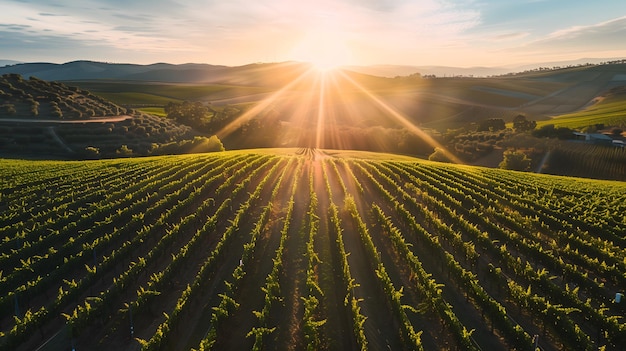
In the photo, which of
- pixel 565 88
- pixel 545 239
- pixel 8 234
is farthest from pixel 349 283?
pixel 565 88

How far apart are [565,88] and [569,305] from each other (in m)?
215

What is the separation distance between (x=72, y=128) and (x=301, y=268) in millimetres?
71087

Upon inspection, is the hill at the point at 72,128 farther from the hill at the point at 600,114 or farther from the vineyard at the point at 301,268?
the hill at the point at 600,114

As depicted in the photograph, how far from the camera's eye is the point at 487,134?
92.5 m

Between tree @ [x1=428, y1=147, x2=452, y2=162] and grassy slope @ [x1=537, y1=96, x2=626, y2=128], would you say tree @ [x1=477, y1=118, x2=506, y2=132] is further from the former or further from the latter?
tree @ [x1=428, y1=147, x2=452, y2=162]

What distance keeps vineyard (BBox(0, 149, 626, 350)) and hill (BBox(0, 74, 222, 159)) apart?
3267 centimetres

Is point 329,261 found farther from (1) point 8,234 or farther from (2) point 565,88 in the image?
(2) point 565,88

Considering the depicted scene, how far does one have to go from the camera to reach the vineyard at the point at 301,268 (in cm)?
1650

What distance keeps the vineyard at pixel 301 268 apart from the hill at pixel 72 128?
32.7 m

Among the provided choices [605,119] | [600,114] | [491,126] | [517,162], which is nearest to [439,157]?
[517,162]

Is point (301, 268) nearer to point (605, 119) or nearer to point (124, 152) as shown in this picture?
point (124, 152)

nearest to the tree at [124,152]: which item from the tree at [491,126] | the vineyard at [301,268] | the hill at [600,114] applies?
the vineyard at [301,268]

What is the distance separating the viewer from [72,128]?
74312 mm

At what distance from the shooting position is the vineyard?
16500 millimetres
